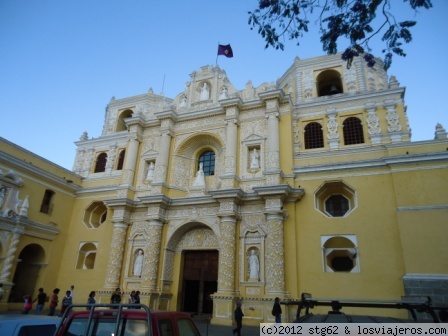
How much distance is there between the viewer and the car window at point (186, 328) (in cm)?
428

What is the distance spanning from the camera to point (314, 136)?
16594mm

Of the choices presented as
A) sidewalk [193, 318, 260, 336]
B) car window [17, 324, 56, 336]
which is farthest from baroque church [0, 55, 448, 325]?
car window [17, 324, 56, 336]

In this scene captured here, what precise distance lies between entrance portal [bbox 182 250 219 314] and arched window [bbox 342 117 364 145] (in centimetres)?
864

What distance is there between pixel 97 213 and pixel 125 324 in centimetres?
1741

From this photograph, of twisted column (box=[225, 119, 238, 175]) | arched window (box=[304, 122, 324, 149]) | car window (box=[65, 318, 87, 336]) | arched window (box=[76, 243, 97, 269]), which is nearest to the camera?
car window (box=[65, 318, 87, 336])

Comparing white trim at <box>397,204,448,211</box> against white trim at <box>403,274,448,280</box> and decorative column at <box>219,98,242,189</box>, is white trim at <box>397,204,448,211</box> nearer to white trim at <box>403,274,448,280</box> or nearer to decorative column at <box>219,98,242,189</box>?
white trim at <box>403,274,448,280</box>

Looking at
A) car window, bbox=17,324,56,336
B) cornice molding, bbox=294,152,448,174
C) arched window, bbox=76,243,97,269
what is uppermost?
cornice molding, bbox=294,152,448,174

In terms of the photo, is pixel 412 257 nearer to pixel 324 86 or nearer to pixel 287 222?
pixel 287 222

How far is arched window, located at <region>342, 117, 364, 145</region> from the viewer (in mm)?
15744

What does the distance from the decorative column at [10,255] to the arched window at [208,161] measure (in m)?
9.73

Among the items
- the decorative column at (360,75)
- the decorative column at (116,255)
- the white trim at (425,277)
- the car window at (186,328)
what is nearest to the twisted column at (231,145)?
the decorative column at (116,255)

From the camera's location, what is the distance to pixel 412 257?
39.3 feet

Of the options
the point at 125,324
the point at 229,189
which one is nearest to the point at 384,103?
the point at 229,189

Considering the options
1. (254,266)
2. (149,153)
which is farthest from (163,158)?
(254,266)
